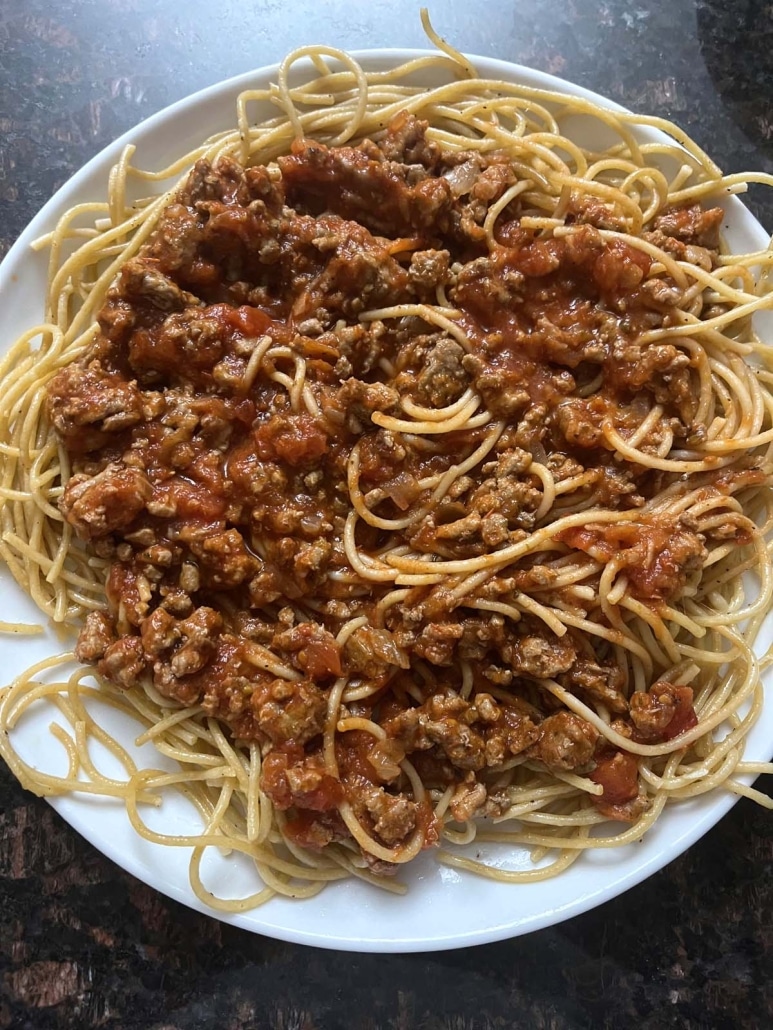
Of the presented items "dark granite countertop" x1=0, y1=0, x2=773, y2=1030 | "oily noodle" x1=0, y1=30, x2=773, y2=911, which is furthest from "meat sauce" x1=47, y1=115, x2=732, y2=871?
"dark granite countertop" x1=0, y1=0, x2=773, y2=1030

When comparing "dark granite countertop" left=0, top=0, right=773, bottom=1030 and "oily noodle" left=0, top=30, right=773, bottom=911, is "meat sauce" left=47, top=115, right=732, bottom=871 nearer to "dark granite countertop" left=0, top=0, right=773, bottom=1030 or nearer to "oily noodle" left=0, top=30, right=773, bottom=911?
"oily noodle" left=0, top=30, right=773, bottom=911

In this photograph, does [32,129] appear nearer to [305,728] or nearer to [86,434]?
[86,434]

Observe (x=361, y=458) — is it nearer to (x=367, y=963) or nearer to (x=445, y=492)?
(x=445, y=492)

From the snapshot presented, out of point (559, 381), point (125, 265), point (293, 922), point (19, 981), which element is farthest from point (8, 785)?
point (559, 381)

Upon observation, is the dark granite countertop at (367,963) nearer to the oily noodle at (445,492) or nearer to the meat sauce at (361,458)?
the oily noodle at (445,492)

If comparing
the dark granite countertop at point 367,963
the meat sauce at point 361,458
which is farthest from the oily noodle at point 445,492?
the dark granite countertop at point 367,963

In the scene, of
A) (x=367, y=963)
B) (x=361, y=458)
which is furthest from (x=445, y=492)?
(x=367, y=963)
